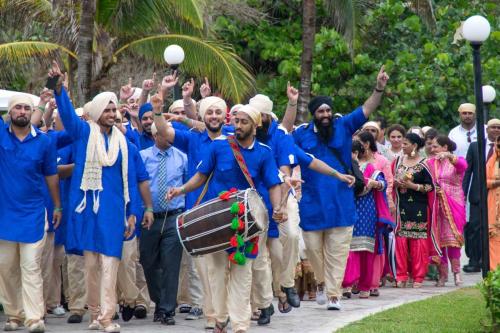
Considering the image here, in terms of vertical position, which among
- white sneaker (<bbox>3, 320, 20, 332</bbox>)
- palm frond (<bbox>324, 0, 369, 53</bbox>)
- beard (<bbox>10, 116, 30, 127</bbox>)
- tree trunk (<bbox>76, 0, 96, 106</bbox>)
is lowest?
white sneaker (<bbox>3, 320, 20, 332</bbox>)

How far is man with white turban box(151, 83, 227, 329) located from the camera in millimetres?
11656

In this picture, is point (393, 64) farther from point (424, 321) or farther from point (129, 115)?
point (424, 321)

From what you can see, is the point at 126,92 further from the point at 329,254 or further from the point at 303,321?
the point at 303,321

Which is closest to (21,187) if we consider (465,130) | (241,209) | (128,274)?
(128,274)

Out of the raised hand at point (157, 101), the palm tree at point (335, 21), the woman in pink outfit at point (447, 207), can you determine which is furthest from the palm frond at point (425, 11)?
the raised hand at point (157, 101)

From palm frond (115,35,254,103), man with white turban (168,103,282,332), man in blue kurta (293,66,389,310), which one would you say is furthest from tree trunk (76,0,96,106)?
man with white turban (168,103,282,332)

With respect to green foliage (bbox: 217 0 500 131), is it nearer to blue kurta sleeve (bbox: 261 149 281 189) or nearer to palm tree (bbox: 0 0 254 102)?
palm tree (bbox: 0 0 254 102)

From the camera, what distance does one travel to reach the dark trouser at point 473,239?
59.1 feet

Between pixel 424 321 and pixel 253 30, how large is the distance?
1642cm

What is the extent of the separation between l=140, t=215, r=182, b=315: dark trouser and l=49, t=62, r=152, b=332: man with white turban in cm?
78

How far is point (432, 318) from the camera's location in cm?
1205

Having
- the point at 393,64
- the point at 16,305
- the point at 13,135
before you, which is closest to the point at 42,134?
the point at 13,135

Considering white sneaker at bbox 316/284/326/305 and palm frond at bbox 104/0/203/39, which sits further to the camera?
palm frond at bbox 104/0/203/39

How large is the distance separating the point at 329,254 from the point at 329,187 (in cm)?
72
